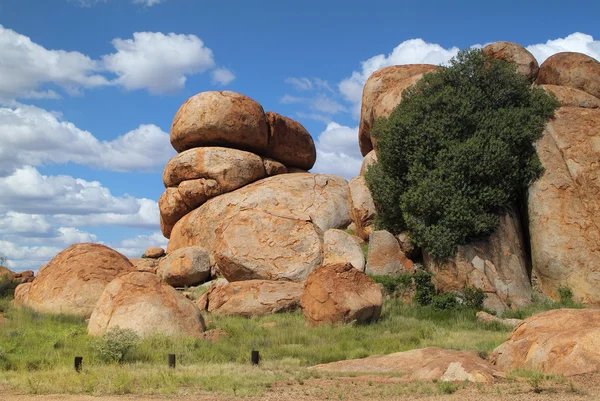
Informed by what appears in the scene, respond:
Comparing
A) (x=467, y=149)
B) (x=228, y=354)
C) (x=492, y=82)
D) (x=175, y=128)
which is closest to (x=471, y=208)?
(x=467, y=149)

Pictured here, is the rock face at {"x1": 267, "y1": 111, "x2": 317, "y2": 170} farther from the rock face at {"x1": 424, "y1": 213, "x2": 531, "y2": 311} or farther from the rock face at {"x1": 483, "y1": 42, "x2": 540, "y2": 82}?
the rock face at {"x1": 424, "y1": 213, "x2": 531, "y2": 311}

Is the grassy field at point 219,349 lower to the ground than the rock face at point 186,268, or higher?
lower

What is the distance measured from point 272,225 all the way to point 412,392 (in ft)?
61.3

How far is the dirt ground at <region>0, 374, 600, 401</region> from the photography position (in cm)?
1154

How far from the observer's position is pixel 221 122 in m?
36.9

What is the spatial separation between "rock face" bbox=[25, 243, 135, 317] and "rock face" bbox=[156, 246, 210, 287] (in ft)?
22.0

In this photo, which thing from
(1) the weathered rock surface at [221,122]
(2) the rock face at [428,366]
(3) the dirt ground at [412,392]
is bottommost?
(3) the dirt ground at [412,392]

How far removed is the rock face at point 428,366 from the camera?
13.3m

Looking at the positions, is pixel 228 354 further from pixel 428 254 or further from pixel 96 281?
pixel 428 254

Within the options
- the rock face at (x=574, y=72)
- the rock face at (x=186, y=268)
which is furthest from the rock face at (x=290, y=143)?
the rock face at (x=574, y=72)

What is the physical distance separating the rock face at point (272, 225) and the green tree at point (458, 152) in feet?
12.1

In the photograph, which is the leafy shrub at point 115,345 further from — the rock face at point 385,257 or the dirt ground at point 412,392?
the rock face at point 385,257

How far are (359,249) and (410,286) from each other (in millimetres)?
3226

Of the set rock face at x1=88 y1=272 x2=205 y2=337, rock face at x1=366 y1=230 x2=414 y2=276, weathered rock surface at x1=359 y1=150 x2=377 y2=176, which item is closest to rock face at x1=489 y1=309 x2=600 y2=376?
rock face at x1=88 y1=272 x2=205 y2=337
